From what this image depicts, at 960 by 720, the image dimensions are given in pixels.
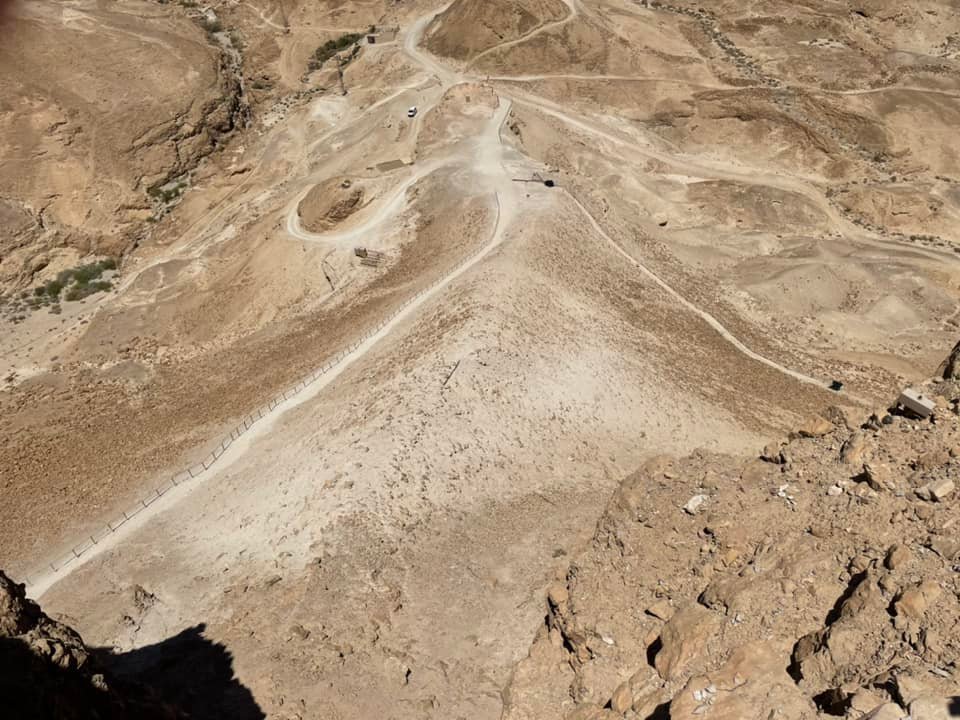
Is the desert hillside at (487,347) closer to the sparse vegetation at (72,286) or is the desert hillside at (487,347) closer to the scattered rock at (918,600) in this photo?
the scattered rock at (918,600)

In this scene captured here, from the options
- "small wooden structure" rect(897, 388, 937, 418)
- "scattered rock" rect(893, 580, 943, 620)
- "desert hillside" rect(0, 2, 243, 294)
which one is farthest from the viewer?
"desert hillside" rect(0, 2, 243, 294)

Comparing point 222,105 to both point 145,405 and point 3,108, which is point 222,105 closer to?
point 3,108

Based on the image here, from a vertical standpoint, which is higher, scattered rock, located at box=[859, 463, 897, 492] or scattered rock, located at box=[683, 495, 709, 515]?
scattered rock, located at box=[859, 463, 897, 492]

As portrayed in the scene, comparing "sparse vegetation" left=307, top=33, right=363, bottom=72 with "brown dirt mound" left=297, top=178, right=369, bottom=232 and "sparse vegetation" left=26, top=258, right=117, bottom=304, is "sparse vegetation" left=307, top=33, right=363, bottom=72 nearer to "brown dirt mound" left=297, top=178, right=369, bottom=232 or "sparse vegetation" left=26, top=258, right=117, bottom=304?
"sparse vegetation" left=26, top=258, right=117, bottom=304

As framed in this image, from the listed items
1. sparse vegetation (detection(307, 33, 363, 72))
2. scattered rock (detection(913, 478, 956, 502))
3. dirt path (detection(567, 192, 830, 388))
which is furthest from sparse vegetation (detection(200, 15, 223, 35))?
scattered rock (detection(913, 478, 956, 502))

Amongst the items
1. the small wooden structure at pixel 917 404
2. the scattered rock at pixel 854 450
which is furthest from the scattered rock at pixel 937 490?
the small wooden structure at pixel 917 404

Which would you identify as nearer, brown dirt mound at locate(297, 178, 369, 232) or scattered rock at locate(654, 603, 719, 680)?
scattered rock at locate(654, 603, 719, 680)

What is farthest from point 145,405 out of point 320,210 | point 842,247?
point 842,247
